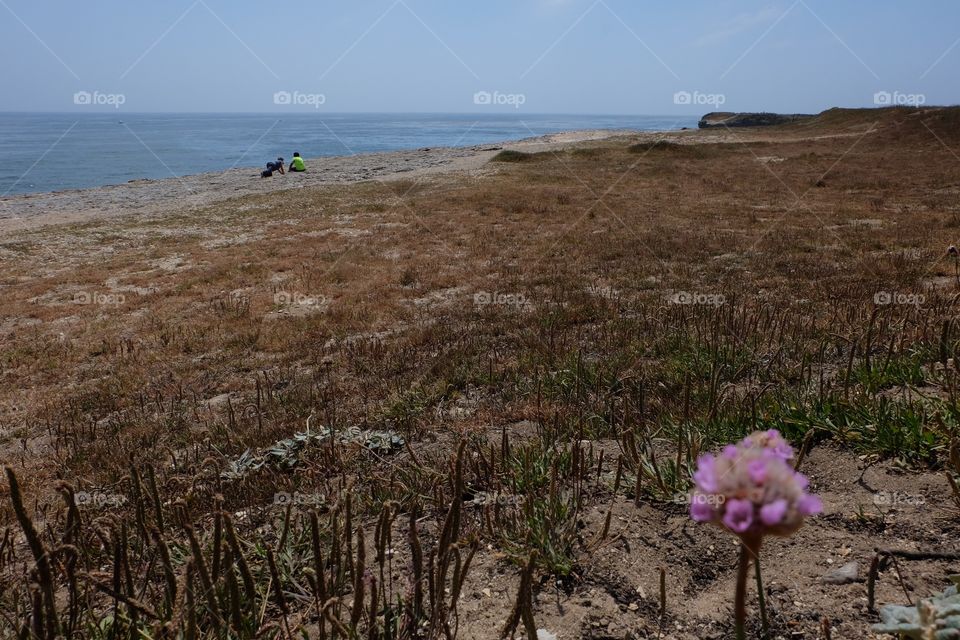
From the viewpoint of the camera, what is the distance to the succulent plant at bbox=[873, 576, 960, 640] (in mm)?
1393

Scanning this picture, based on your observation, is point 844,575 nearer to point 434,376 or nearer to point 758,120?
point 434,376

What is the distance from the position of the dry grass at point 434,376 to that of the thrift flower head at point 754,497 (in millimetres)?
873

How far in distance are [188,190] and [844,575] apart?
3299 centimetres

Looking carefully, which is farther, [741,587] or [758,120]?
[758,120]

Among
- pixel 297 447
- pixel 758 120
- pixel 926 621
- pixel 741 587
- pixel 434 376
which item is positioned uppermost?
pixel 758 120

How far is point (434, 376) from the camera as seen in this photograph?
6.33 m

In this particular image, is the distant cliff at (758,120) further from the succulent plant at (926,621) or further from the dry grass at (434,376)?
the succulent plant at (926,621)

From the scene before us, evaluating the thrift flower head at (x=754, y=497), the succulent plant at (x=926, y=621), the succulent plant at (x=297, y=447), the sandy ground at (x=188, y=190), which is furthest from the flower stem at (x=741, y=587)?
the sandy ground at (x=188, y=190)

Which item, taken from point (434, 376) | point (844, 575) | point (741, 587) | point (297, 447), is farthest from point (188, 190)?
point (741, 587)

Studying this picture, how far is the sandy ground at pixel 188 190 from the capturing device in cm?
2423

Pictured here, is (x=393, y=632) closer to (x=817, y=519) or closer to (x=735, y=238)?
(x=817, y=519)

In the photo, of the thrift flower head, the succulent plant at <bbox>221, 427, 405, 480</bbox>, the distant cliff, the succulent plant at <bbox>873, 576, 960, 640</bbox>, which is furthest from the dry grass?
the distant cliff

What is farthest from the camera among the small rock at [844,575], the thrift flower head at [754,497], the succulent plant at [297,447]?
the succulent plant at [297,447]

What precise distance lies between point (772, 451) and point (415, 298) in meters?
9.48
